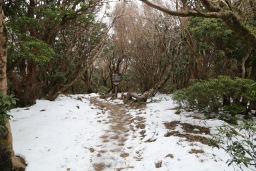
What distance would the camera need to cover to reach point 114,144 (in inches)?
169

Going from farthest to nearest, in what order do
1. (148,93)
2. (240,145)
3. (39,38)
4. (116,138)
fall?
(148,93) → (39,38) → (116,138) → (240,145)

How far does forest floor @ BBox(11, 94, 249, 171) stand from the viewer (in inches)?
121

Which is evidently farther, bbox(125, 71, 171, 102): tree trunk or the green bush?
bbox(125, 71, 171, 102): tree trunk

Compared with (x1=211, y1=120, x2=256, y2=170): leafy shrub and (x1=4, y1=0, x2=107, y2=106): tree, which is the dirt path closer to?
(x1=211, y1=120, x2=256, y2=170): leafy shrub

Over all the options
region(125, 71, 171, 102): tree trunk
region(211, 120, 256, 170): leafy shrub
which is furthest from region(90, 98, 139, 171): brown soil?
region(125, 71, 171, 102): tree trunk

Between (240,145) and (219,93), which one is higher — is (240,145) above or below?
below

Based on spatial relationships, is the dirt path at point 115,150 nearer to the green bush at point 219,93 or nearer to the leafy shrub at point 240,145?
the leafy shrub at point 240,145

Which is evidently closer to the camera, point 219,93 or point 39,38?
point 219,93

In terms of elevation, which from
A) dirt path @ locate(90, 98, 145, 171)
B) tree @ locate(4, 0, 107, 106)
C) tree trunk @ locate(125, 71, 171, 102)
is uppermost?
tree @ locate(4, 0, 107, 106)

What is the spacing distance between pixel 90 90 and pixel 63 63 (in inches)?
316

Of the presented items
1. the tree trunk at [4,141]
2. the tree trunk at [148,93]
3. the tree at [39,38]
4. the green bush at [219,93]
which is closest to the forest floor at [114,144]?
the tree trunk at [4,141]

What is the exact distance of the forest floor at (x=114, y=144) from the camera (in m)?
3.07

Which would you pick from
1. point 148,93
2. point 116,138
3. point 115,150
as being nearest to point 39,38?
point 116,138

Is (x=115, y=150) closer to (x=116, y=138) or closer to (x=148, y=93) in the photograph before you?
(x=116, y=138)
